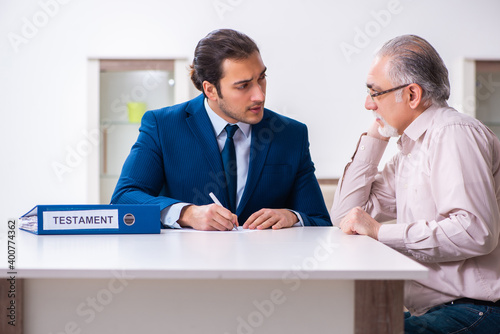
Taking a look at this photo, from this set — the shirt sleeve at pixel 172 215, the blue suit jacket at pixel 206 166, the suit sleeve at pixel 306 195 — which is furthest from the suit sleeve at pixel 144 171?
the suit sleeve at pixel 306 195

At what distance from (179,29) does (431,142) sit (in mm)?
3467

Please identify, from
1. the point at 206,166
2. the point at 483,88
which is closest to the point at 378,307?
the point at 206,166

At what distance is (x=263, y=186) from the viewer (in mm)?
2297

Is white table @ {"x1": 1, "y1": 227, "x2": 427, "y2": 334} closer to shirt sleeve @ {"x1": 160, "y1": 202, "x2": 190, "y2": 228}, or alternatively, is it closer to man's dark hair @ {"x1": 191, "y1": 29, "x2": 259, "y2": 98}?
shirt sleeve @ {"x1": 160, "y1": 202, "x2": 190, "y2": 228}

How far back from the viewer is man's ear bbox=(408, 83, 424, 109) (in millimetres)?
1867

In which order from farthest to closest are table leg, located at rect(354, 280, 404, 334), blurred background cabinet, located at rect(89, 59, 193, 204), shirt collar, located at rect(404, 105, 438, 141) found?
1. blurred background cabinet, located at rect(89, 59, 193, 204)
2. shirt collar, located at rect(404, 105, 438, 141)
3. table leg, located at rect(354, 280, 404, 334)

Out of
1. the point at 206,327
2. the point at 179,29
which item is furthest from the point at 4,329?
the point at 179,29

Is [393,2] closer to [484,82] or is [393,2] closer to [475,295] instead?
[484,82]

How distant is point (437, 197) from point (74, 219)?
109cm

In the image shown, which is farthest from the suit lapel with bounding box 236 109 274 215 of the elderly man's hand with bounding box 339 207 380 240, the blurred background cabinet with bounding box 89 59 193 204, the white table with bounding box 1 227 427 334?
the blurred background cabinet with bounding box 89 59 193 204

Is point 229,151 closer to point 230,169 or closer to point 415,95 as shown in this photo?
point 230,169

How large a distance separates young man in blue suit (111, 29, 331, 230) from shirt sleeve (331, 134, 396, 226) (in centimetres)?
11

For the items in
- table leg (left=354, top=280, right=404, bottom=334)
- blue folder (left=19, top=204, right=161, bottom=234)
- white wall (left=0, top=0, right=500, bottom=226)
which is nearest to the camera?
table leg (left=354, top=280, right=404, bottom=334)

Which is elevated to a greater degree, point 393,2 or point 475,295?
point 393,2
